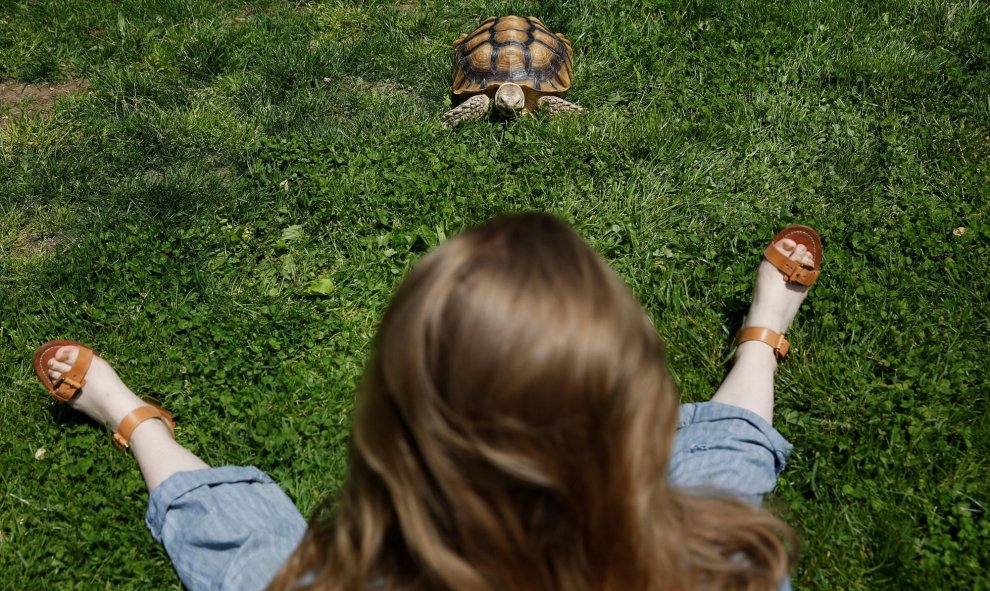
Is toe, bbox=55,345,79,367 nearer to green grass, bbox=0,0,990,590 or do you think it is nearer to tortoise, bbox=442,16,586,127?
green grass, bbox=0,0,990,590

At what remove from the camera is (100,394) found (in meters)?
3.11

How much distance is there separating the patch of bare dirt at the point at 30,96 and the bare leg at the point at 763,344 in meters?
4.17

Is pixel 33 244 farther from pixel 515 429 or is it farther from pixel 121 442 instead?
pixel 515 429

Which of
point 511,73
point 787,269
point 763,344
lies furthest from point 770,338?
point 511,73

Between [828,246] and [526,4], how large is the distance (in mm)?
2825

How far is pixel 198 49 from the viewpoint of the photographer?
16.0 feet

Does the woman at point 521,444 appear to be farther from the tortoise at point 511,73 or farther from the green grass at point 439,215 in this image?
the tortoise at point 511,73

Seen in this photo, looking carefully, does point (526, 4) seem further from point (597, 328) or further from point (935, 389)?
point (597, 328)

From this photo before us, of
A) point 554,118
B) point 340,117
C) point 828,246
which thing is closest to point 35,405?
point 340,117

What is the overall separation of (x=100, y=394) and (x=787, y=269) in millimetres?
2871

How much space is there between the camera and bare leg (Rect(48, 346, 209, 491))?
9.56ft

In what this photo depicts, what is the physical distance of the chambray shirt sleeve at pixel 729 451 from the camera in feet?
8.69

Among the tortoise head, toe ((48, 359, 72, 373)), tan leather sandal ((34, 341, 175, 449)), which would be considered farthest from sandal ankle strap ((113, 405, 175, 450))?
the tortoise head

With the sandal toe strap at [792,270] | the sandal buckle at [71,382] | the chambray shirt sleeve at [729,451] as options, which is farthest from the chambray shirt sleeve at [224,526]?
the sandal toe strap at [792,270]
